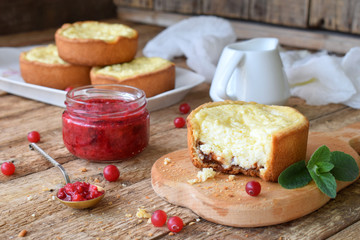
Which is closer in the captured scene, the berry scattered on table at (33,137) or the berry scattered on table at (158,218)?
the berry scattered on table at (158,218)

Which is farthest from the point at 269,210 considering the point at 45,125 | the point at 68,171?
the point at 45,125

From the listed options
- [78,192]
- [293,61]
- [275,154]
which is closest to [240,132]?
[275,154]

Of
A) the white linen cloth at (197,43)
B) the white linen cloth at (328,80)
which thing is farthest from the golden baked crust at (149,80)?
the white linen cloth at (328,80)

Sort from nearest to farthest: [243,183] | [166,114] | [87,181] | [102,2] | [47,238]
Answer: [47,238] < [243,183] < [87,181] < [166,114] < [102,2]

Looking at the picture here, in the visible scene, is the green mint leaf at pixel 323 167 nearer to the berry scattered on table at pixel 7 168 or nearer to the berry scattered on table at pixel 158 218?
the berry scattered on table at pixel 158 218

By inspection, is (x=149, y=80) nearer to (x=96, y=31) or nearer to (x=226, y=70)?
(x=226, y=70)

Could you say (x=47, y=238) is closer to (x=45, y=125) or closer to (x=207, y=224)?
(x=207, y=224)
